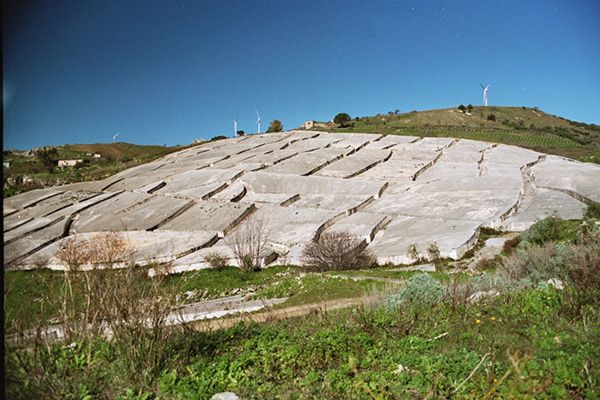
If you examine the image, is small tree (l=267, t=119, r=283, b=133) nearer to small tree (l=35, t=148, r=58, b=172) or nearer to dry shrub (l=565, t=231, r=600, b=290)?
small tree (l=35, t=148, r=58, b=172)

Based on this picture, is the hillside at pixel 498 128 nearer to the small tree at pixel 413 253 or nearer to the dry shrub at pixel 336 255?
the small tree at pixel 413 253

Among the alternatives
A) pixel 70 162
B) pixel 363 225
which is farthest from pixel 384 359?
pixel 70 162

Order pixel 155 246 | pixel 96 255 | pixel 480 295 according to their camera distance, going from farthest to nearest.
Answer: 1. pixel 155 246
2. pixel 480 295
3. pixel 96 255

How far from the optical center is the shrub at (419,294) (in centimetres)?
839

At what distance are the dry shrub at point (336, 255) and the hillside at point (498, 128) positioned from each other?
1412 inches

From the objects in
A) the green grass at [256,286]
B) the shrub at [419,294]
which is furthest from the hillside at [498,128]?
the shrub at [419,294]

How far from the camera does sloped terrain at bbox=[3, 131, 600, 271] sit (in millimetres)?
23078

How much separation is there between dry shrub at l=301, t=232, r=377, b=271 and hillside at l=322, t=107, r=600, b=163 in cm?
3585

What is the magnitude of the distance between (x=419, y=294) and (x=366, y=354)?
2959 millimetres

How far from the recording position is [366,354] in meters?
5.99

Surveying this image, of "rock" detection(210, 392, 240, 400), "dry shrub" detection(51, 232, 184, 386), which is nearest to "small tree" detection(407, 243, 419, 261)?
"dry shrub" detection(51, 232, 184, 386)

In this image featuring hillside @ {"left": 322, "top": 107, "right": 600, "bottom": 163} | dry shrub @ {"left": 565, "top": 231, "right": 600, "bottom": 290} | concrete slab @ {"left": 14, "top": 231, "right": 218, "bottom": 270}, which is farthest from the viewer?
hillside @ {"left": 322, "top": 107, "right": 600, "bottom": 163}

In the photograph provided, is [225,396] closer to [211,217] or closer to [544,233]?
[544,233]

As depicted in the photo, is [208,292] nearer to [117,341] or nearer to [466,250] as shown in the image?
[466,250]
